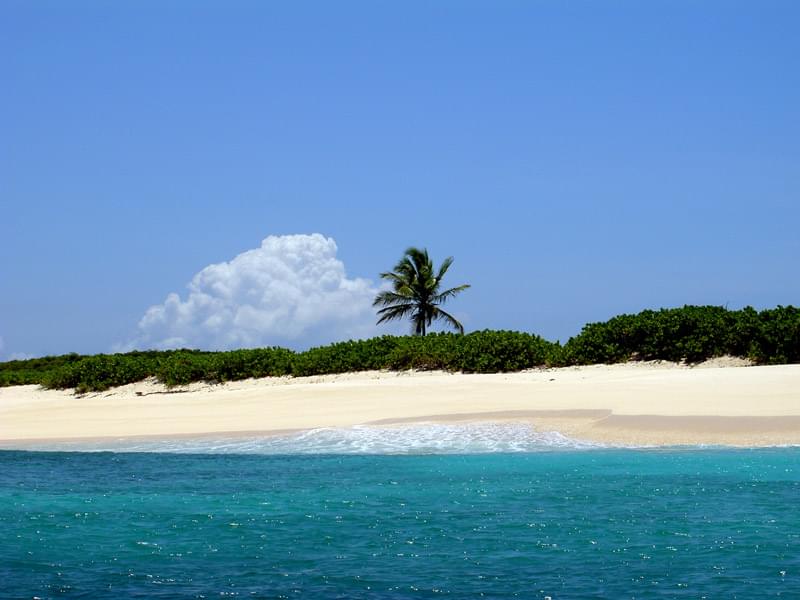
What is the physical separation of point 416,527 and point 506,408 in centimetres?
1194

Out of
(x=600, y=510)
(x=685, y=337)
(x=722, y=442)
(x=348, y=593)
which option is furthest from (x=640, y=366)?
(x=348, y=593)

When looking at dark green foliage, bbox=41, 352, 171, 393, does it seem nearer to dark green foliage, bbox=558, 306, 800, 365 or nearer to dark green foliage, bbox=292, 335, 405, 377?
dark green foliage, bbox=292, 335, 405, 377

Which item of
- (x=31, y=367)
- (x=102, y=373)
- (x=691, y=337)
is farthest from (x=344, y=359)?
(x=31, y=367)

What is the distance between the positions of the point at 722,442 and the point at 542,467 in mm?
4272

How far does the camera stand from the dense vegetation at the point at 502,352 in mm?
29922

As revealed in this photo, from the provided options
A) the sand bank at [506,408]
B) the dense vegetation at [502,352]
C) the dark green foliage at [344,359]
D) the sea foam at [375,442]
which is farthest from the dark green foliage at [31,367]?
the sea foam at [375,442]

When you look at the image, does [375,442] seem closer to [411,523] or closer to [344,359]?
[411,523]

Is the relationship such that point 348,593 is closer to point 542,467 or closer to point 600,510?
point 600,510

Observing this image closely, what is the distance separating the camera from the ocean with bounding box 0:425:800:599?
9.45 meters

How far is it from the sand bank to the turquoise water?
100 inches

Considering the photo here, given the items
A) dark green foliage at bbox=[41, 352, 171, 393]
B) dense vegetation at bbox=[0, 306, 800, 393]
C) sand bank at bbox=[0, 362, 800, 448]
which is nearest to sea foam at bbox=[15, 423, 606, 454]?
sand bank at bbox=[0, 362, 800, 448]

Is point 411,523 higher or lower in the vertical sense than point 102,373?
lower

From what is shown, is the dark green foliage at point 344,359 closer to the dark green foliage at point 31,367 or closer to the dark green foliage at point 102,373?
the dark green foliage at point 102,373

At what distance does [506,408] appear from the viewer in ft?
77.5
